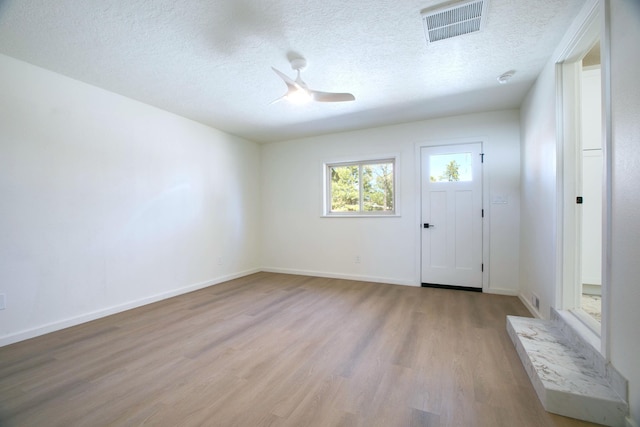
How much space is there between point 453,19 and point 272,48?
55.1 inches

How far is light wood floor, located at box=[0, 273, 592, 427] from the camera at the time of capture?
1.45 metres

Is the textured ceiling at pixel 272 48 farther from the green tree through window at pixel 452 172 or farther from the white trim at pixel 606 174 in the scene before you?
the green tree through window at pixel 452 172

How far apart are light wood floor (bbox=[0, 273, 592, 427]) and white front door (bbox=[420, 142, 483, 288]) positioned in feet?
2.44

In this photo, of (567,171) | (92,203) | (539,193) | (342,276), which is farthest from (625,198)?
(92,203)

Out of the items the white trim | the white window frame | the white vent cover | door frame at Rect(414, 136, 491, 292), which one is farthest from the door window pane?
the white trim

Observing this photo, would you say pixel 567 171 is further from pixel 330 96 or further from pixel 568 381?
pixel 330 96

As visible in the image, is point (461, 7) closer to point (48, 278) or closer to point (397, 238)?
point (397, 238)

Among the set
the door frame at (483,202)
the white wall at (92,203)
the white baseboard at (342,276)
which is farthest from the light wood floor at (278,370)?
the white baseboard at (342,276)

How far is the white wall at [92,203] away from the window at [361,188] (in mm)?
2083

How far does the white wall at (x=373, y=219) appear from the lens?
11.6ft

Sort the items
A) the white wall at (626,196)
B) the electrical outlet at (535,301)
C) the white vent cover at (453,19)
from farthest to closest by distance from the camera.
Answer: the electrical outlet at (535,301) < the white vent cover at (453,19) < the white wall at (626,196)

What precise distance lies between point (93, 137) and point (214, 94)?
1379 mm

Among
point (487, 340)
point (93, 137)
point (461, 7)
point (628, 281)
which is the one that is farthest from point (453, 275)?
point (93, 137)

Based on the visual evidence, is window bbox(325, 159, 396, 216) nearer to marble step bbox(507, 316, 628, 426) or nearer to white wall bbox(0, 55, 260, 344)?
white wall bbox(0, 55, 260, 344)
